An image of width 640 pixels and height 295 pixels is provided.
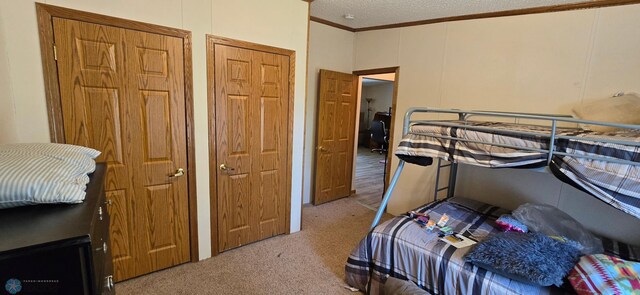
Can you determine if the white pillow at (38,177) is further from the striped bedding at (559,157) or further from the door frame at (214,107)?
the striped bedding at (559,157)

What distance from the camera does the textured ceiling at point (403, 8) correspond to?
254 cm

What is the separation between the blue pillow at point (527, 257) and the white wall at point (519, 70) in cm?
96

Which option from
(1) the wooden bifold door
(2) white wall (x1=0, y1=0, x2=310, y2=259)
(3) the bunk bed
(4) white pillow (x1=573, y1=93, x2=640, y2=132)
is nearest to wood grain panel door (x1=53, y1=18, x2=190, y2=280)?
(1) the wooden bifold door

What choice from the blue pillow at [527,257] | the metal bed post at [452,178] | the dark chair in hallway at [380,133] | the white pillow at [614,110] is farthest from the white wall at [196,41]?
the dark chair in hallway at [380,133]

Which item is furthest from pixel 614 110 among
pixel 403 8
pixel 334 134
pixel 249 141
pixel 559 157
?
pixel 249 141

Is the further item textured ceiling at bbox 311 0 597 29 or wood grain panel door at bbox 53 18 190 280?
textured ceiling at bbox 311 0 597 29

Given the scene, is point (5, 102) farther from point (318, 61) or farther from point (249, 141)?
point (318, 61)

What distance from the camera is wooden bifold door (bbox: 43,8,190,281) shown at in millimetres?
1857

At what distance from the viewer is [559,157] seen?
1.55m

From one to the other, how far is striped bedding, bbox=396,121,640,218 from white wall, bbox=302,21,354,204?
1.77 meters

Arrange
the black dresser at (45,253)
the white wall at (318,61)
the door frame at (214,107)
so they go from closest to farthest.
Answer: the black dresser at (45,253)
the door frame at (214,107)
the white wall at (318,61)

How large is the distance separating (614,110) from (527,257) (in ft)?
4.56

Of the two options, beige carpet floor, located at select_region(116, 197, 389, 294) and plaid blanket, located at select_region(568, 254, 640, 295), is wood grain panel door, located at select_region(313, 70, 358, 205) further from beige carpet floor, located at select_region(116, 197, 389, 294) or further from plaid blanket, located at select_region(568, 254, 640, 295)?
plaid blanket, located at select_region(568, 254, 640, 295)

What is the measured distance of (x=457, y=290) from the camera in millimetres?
1700
